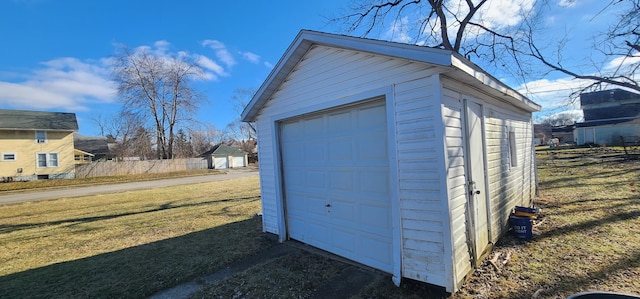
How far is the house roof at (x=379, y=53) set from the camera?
3043 mm

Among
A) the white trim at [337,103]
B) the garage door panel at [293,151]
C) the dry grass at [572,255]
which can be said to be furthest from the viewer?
the garage door panel at [293,151]

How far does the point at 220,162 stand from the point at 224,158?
897 millimetres

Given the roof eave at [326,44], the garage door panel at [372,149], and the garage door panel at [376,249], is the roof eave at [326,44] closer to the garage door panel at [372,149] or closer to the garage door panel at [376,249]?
the garage door panel at [372,149]

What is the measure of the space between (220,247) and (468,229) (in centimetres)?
441

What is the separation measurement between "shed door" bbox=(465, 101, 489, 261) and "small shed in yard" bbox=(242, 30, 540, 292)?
16 mm

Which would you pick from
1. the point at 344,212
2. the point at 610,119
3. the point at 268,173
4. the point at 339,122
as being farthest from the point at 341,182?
the point at 610,119

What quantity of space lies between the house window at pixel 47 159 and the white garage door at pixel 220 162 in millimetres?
16885

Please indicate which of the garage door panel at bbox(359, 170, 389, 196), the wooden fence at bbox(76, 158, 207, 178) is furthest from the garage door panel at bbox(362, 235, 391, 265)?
the wooden fence at bbox(76, 158, 207, 178)

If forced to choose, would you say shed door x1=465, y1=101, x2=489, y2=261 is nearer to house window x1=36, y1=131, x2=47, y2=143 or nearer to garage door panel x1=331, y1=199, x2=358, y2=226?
garage door panel x1=331, y1=199, x2=358, y2=226

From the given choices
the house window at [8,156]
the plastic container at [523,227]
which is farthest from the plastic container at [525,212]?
the house window at [8,156]

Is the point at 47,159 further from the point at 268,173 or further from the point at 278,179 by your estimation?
the point at 278,179

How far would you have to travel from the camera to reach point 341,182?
14.6 feet

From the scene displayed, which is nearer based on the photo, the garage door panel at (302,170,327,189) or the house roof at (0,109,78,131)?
the garage door panel at (302,170,327,189)

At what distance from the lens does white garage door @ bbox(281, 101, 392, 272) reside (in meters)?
3.91
